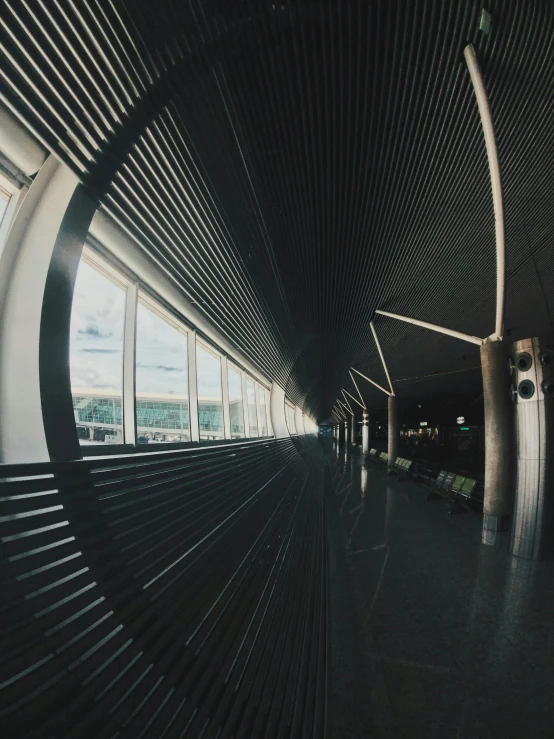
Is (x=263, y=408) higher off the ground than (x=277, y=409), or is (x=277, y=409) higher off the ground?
(x=263, y=408)

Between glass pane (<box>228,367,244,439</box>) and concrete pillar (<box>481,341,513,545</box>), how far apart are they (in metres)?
7.60

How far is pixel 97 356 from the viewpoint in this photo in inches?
178

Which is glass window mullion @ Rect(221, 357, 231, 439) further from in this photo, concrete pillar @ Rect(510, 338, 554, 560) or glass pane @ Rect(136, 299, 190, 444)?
concrete pillar @ Rect(510, 338, 554, 560)

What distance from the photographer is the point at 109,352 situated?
4.88 m

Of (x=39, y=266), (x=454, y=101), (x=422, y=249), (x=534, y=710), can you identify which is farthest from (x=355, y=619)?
(x=422, y=249)

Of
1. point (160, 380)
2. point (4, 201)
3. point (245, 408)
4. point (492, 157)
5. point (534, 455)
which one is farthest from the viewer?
point (245, 408)

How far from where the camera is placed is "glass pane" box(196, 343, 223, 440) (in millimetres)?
9535

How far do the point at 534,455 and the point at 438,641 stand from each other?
4648 millimetres

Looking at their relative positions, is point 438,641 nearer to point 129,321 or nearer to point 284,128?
point 129,321

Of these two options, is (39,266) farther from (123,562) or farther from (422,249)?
(422,249)

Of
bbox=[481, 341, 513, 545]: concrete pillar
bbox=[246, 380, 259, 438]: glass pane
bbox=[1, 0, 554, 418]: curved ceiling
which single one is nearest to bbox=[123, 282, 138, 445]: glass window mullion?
bbox=[1, 0, 554, 418]: curved ceiling

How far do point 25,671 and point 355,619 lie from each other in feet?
12.7

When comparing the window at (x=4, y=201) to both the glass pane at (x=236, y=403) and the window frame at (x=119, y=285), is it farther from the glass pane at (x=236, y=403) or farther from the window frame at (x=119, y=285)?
the glass pane at (x=236, y=403)

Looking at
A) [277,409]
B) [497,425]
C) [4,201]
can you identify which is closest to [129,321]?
[4,201]
